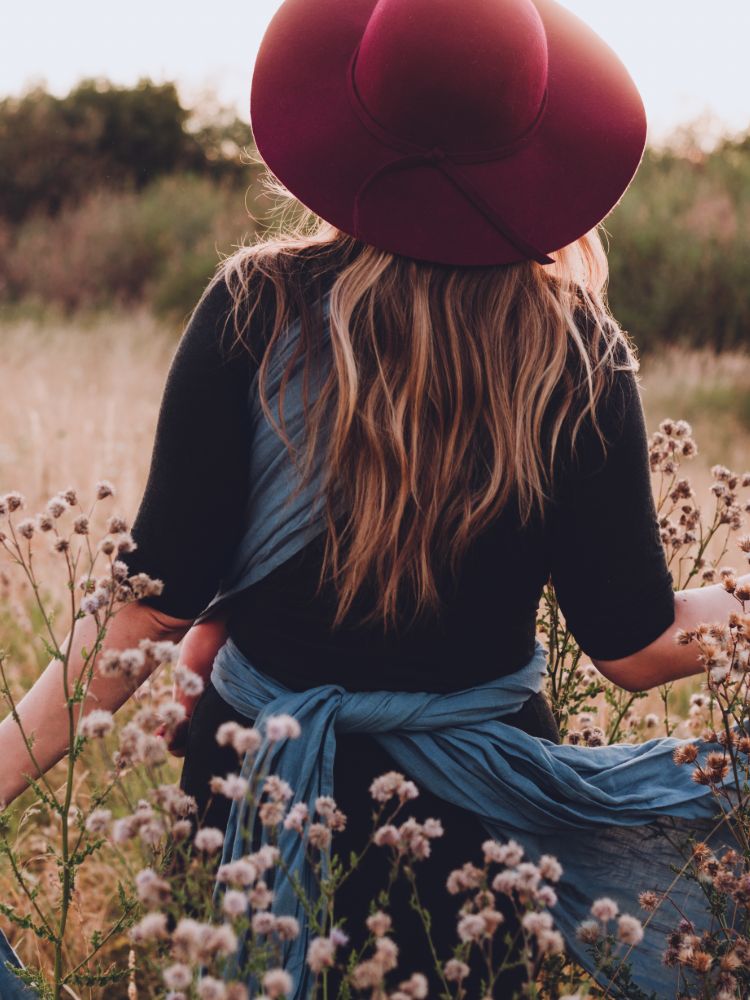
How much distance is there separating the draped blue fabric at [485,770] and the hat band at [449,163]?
8.7 inches

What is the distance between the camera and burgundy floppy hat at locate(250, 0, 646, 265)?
4.92 feet

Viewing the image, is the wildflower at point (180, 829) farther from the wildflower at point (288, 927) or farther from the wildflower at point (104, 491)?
the wildflower at point (104, 491)

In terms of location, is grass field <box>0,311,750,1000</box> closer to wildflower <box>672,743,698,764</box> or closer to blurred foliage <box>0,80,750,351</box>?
wildflower <box>672,743,698,764</box>

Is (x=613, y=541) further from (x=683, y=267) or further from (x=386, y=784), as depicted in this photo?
(x=683, y=267)

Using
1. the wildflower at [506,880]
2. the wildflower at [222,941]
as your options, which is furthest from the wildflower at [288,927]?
the wildflower at [506,880]

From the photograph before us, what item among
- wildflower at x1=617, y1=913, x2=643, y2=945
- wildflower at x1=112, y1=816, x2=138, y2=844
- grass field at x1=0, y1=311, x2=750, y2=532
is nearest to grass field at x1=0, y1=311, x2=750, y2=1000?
grass field at x1=0, y1=311, x2=750, y2=532

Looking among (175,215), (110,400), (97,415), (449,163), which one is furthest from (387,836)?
(175,215)

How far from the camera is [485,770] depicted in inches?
64.9

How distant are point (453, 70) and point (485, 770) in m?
1.05

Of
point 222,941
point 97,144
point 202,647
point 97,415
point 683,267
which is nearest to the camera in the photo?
point 222,941

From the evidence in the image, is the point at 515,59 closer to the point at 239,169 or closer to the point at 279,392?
the point at 279,392

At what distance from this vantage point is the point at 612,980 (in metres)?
1.61

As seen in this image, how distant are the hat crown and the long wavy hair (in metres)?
0.20

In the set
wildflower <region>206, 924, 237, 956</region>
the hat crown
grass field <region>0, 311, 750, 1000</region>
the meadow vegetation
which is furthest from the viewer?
grass field <region>0, 311, 750, 1000</region>
